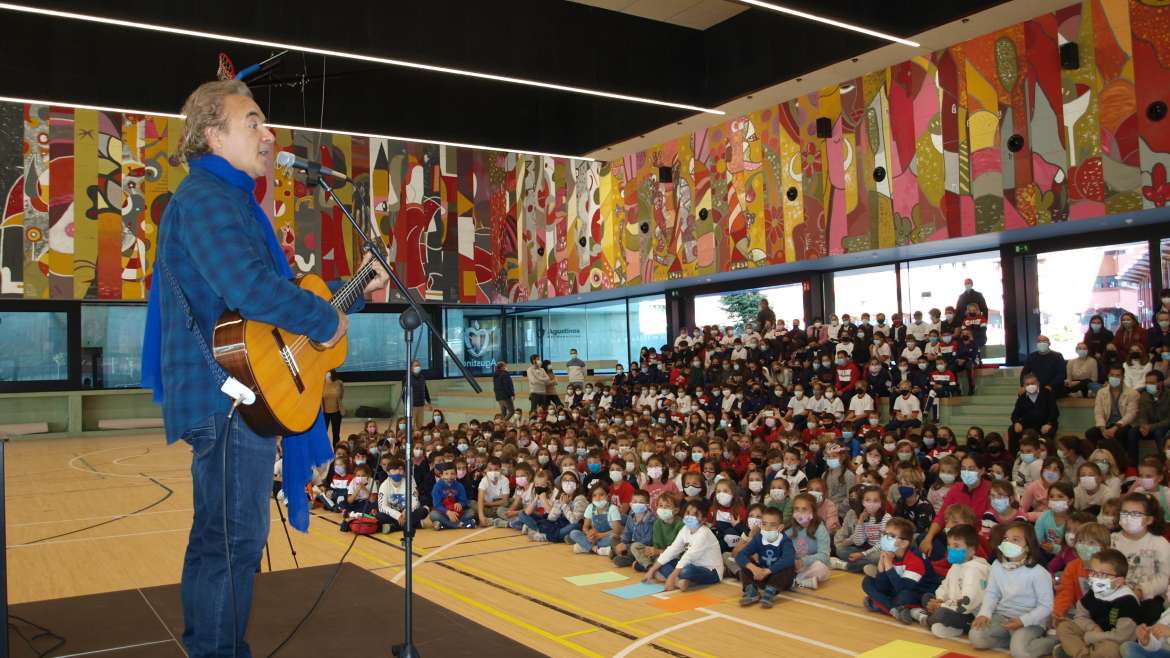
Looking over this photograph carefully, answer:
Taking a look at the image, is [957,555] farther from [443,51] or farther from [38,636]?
[443,51]


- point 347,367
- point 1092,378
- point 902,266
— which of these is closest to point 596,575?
point 1092,378

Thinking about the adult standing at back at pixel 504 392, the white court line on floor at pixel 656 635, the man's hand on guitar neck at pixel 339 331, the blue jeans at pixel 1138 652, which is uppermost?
the man's hand on guitar neck at pixel 339 331

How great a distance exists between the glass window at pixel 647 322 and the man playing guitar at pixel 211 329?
64.3 ft

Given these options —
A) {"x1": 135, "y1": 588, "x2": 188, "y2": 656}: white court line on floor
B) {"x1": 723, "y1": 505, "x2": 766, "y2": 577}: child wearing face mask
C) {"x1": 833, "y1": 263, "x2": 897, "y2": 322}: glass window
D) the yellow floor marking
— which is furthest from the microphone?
{"x1": 833, "y1": 263, "x2": 897, "y2": 322}: glass window

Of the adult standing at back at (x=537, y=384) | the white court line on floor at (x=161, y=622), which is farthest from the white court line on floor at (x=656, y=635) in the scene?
the adult standing at back at (x=537, y=384)

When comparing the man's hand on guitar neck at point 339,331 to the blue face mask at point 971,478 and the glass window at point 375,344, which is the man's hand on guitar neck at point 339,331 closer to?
the blue face mask at point 971,478

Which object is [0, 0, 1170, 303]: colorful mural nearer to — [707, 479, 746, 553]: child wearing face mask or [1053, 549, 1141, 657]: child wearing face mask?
[707, 479, 746, 553]: child wearing face mask

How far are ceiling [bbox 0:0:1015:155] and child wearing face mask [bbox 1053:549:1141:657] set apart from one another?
7.10 metres

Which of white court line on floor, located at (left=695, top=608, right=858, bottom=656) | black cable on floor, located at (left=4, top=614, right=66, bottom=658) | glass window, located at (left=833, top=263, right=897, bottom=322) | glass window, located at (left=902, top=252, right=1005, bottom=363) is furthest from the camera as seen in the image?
glass window, located at (left=833, top=263, right=897, bottom=322)

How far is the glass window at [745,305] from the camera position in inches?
722

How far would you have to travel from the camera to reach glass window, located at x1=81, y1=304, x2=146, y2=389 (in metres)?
21.2

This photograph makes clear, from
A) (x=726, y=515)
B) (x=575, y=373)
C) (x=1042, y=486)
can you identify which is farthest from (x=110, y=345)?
(x=1042, y=486)

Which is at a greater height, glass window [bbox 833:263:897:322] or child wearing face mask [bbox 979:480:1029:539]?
glass window [bbox 833:263:897:322]

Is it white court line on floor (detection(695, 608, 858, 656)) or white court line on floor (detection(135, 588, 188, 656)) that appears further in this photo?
white court line on floor (detection(695, 608, 858, 656))
